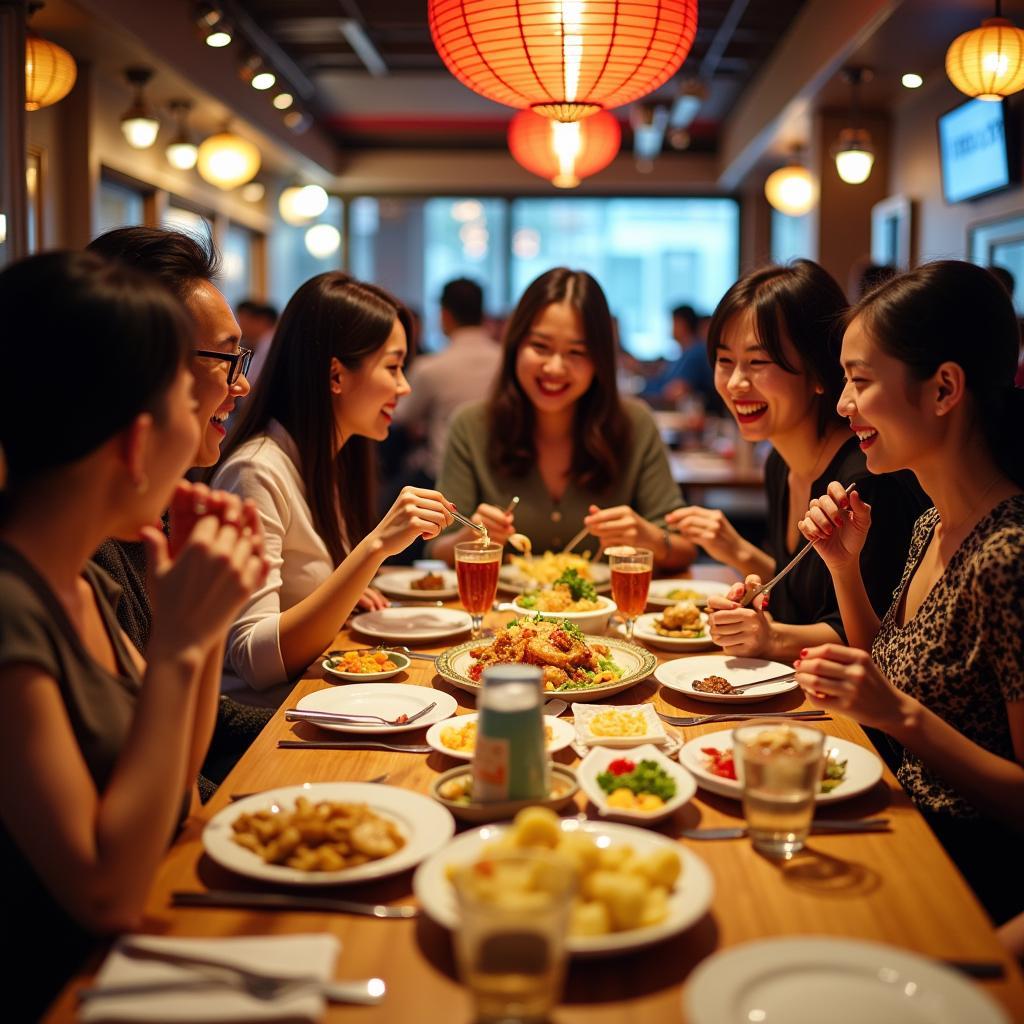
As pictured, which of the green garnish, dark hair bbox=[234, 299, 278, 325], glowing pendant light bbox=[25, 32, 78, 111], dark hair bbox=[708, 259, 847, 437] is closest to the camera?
the green garnish

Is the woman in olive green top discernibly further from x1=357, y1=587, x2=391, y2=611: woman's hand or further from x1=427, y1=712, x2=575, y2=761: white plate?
x1=427, y1=712, x2=575, y2=761: white plate

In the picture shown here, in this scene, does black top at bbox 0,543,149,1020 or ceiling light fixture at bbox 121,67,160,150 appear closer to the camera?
black top at bbox 0,543,149,1020

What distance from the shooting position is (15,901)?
1.22 meters

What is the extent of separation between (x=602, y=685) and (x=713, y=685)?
199 mm

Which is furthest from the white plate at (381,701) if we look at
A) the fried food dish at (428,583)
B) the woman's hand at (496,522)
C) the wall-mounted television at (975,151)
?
the wall-mounted television at (975,151)

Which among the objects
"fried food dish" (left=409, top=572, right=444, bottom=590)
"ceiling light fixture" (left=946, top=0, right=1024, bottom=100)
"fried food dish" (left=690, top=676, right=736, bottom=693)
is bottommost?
"fried food dish" (left=690, top=676, right=736, bottom=693)

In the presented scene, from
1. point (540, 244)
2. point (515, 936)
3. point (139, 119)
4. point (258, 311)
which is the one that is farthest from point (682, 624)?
point (540, 244)

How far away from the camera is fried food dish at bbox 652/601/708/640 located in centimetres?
227

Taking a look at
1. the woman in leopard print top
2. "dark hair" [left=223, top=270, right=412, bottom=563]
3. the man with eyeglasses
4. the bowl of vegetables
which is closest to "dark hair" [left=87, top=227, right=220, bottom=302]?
the man with eyeglasses

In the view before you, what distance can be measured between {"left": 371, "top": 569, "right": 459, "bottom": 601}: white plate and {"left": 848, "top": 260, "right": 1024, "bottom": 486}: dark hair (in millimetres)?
1282

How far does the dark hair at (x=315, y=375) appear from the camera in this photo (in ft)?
8.49

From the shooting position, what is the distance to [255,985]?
985 mm

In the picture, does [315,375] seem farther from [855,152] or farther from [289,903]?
[855,152]

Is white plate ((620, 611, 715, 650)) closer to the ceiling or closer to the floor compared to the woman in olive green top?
closer to the floor
